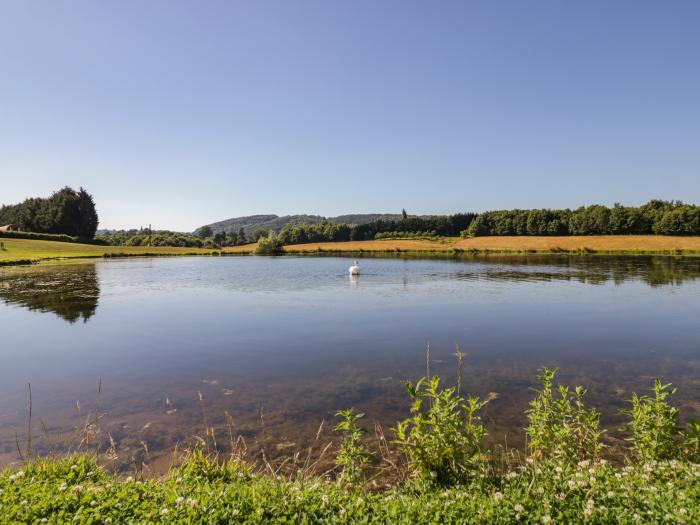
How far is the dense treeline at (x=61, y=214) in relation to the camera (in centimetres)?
13800

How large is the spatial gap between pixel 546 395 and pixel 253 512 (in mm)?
5227

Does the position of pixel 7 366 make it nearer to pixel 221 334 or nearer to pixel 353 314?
pixel 221 334

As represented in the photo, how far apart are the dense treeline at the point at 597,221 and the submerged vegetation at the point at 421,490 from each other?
128 meters

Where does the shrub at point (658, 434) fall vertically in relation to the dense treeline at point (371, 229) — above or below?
below

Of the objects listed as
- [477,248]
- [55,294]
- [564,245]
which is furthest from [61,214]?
[564,245]

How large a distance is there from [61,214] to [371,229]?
116 m

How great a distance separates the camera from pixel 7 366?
14297 millimetres

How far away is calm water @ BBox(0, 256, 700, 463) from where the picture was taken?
9.99 m

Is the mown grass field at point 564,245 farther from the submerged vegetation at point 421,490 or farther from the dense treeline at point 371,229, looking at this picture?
the submerged vegetation at point 421,490

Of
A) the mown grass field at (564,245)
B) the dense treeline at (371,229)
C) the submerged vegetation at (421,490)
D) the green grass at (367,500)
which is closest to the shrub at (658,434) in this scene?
the submerged vegetation at (421,490)

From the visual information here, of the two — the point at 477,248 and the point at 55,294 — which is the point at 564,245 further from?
the point at 55,294

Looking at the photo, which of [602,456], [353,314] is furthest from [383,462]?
[353,314]

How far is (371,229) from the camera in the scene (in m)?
177

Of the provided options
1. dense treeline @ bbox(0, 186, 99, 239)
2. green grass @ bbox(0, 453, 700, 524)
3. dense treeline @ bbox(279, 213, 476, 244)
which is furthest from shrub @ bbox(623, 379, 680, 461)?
dense treeline @ bbox(0, 186, 99, 239)
